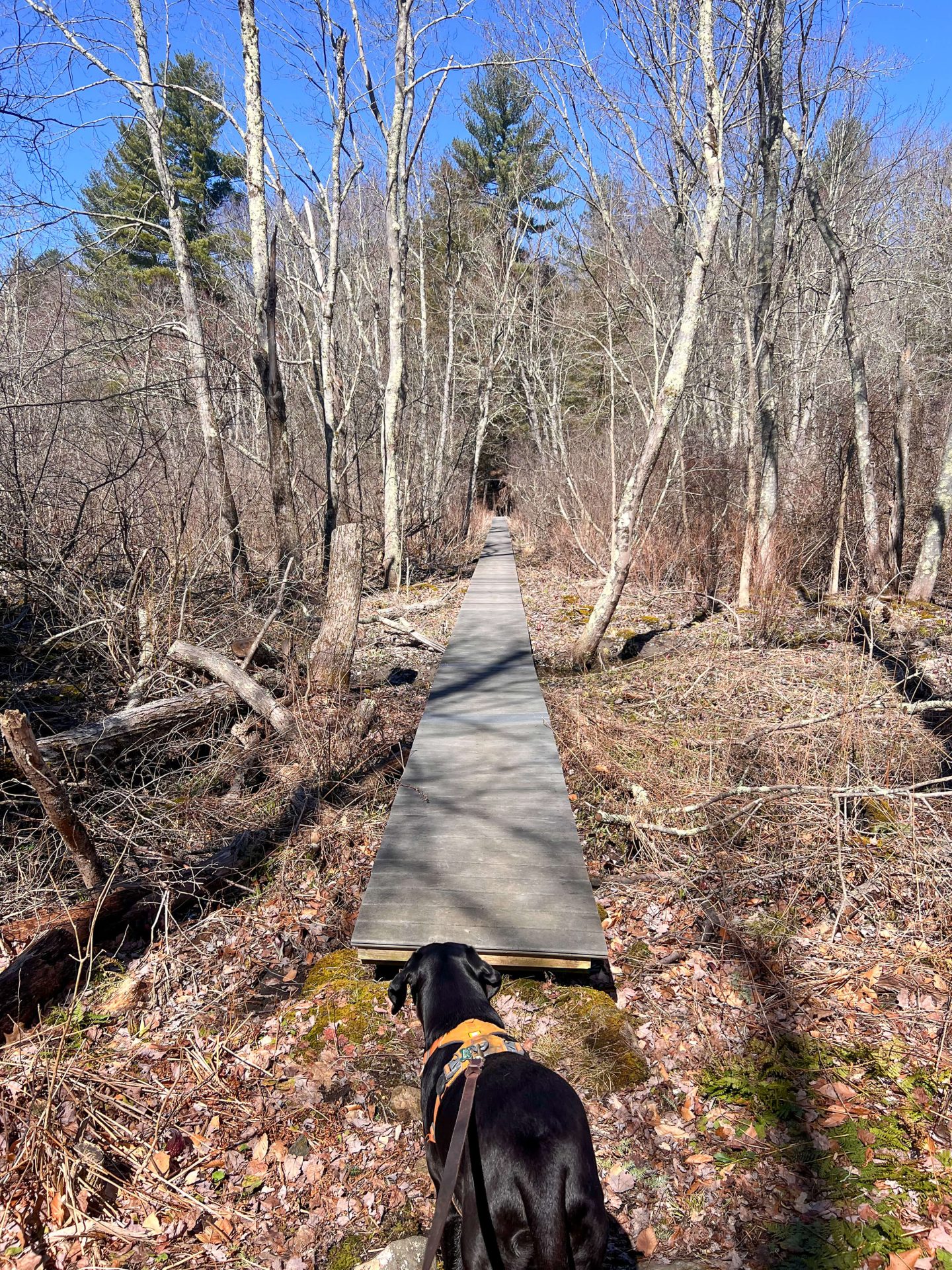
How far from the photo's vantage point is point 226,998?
10.0ft

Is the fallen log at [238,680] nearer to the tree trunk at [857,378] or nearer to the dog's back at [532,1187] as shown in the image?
the dog's back at [532,1187]

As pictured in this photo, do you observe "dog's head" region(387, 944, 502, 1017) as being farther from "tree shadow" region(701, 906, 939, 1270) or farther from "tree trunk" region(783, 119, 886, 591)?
"tree trunk" region(783, 119, 886, 591)

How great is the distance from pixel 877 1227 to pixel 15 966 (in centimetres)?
330

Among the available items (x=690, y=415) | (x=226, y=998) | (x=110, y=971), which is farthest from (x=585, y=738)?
(x=690, y=415)

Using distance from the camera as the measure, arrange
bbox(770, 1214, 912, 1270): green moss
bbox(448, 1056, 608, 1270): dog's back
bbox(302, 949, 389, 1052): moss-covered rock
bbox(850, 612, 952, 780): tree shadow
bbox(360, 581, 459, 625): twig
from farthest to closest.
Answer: bbox(360, 581, 459, 625): twig → bbox(850, 612, 952, 780): tree shadow → bbox(302, 949, 389, 1052): moss-covered rock → bbox(770, 1214, 912, 1270): green moss → bbox(448, 1056, 608, 1270): dog's back

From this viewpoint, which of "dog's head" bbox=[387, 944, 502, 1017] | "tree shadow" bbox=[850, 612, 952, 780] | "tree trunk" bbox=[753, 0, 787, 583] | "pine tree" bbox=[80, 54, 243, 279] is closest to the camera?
"dog's head" bbox=[387, 944, 502, 1017]

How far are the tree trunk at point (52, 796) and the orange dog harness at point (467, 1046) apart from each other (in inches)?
75.3

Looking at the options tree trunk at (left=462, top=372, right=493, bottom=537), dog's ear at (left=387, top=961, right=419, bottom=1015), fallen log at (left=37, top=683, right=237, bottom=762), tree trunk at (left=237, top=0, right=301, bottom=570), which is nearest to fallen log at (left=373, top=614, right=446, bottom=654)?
tree trunk at (left=237, top=0, right=301, bottom=570)

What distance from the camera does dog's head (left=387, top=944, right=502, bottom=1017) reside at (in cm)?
248

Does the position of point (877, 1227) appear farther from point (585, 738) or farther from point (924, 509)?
point (924, 509)

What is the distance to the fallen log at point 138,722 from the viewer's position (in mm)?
4039

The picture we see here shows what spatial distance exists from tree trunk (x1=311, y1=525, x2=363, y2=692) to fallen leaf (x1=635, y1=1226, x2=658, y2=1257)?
437 centimetres

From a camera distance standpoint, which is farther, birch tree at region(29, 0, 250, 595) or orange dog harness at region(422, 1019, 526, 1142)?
birch tree at region(29, 0, 250, 595)

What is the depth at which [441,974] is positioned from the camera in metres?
2.50
